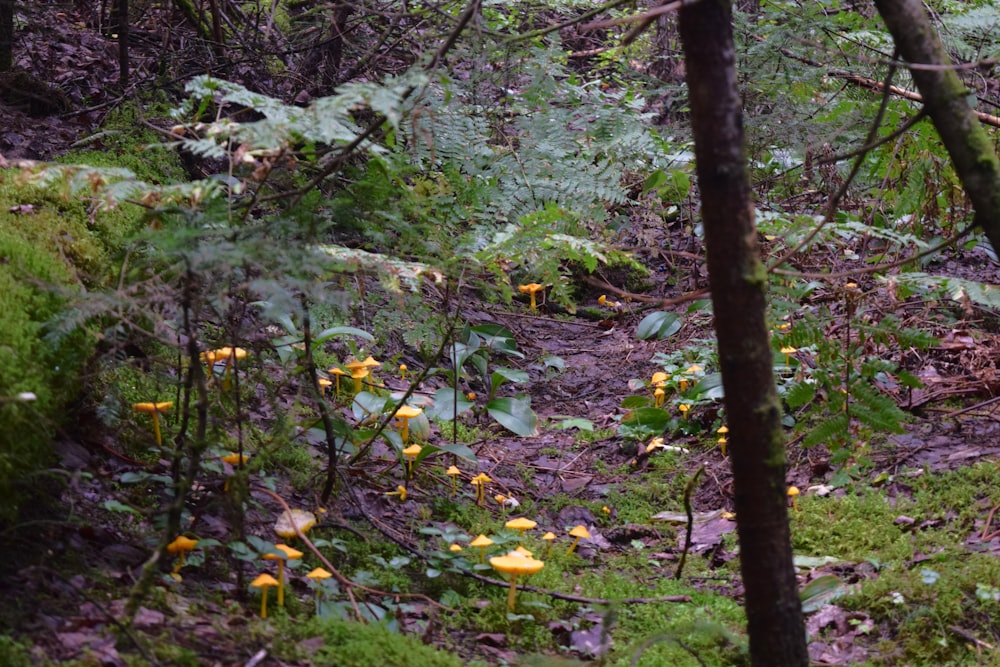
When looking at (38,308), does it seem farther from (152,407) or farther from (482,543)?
(482,543)

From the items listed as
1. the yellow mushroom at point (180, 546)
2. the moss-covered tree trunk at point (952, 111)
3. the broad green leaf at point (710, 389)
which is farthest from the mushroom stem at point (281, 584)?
the broad green leaf at point (710, 389)

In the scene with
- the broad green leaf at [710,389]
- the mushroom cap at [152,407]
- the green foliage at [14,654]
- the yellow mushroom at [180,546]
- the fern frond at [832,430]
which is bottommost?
the green foliage at [14,654]

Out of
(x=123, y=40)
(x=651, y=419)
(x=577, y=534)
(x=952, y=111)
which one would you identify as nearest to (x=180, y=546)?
(x=577, y=534)

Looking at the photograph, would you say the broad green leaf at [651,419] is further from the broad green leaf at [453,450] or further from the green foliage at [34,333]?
the green foliage at [34,333]

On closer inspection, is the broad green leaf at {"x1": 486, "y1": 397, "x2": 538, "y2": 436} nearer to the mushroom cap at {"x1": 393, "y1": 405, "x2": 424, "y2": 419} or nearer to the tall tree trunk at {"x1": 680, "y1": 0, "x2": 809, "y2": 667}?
the mushroom cap at {"x1": 393, "y1": 405, "x2": 424, "y2": 419}

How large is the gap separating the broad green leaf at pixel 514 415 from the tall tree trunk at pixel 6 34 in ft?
11.6

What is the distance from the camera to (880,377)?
462cm

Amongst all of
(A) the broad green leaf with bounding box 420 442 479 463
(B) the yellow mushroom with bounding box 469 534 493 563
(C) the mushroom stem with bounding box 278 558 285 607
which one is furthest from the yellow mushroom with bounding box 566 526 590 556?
(C) the mushroom stem with bounding box 278 558 285 607

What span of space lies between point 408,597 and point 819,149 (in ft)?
15.5

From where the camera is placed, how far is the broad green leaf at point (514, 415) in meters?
4.54

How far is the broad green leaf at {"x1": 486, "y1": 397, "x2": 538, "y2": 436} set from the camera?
4543 millimetres

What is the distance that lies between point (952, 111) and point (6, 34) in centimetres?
503

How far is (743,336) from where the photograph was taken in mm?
1771

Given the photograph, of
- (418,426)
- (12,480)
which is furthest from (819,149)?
(12,480)
